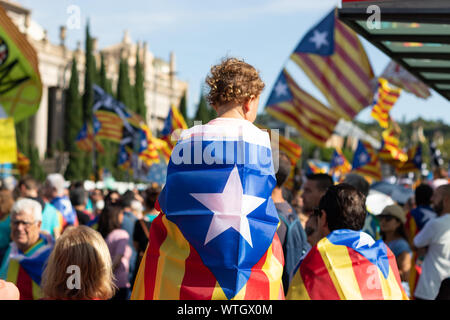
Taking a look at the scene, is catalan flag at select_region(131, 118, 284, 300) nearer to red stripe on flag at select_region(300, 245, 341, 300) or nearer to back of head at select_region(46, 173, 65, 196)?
red stripe on flag at select_region(300, 245, 341, 300)

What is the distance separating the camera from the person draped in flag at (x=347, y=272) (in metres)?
3.35

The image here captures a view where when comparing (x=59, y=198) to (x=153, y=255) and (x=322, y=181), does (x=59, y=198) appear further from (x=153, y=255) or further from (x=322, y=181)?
(x=153, y=255)

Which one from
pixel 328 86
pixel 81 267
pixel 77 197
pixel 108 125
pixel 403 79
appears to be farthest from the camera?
pixel 108 125

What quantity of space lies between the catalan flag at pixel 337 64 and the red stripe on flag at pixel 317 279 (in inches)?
344

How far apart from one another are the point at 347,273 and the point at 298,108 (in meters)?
9.76

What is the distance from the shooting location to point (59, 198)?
8336 millimetres

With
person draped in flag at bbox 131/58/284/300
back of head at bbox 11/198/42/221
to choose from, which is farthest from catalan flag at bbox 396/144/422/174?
person draped in flag at bbox 131/58/284/300

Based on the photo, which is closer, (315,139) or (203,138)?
(203,138)

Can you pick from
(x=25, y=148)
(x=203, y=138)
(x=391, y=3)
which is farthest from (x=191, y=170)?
(x=25, y=148)

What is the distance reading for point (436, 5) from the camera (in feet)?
13.1

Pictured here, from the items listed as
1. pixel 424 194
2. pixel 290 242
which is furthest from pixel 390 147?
pixel 290 242

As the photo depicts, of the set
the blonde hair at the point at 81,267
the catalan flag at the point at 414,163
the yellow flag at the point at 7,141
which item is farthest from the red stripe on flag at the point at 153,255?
the catalan flag at the point at 414,163
